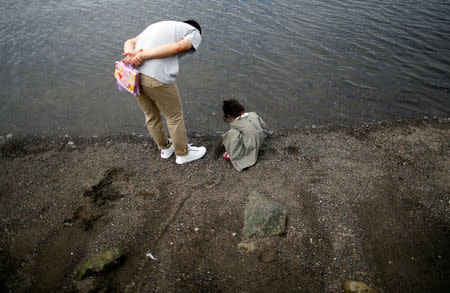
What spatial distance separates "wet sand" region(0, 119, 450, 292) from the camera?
105 inches

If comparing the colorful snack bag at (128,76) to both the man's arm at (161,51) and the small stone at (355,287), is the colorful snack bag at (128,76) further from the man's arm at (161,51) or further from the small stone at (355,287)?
the small stone at (355,287)

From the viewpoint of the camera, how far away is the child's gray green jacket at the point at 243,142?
13.0 feet

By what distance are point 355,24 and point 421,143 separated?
603 centimetres

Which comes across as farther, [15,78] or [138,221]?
[15,78]

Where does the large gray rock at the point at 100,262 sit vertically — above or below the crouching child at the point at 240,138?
below

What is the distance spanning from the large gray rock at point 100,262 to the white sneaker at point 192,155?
65.3 inches

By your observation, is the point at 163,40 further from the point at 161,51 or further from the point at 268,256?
the point at 268,256

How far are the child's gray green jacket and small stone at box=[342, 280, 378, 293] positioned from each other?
2.00 metres

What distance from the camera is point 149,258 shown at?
2846 millimetres

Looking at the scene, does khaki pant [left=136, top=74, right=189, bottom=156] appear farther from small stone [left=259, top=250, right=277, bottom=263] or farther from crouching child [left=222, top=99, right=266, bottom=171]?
small stone [left=259, top=250, right=277, bottom=263]

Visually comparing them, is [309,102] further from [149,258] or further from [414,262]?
[149,258]

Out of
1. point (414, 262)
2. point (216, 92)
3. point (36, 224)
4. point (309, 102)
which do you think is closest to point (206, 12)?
point (216, 92)

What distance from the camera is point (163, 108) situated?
338cm

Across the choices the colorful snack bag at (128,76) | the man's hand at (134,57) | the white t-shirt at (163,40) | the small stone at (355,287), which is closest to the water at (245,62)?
the colorful snack bag at (128,76)
